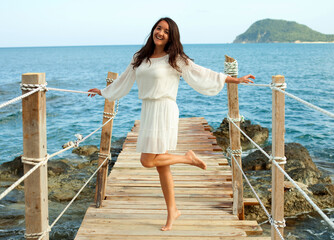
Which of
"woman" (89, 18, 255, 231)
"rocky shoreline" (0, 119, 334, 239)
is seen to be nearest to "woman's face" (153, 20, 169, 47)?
"woman" (89, 18, 255, 231)

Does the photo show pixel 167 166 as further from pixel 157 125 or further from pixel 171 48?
pixel 171 48

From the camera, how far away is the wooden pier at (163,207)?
10.7 ft

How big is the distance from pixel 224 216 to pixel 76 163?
6.19 meters

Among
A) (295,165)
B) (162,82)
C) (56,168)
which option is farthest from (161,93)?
(56,168)

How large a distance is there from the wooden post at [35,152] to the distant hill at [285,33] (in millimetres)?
191043

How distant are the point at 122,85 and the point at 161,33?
0.68 m

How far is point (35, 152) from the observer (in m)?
2.14

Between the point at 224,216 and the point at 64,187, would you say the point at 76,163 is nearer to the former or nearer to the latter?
the point at 64,187

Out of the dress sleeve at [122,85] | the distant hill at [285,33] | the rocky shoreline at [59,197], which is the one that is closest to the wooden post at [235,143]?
the dress sleeve at [122,85]

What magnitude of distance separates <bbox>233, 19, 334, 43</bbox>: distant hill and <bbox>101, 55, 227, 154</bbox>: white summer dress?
622 ft

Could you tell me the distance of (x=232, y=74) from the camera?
366 cm

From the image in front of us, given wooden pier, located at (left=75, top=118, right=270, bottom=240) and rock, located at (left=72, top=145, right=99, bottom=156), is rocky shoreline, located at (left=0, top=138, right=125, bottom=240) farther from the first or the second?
wooden pier, located at (left=75, top=118, right=270, bottom=240)

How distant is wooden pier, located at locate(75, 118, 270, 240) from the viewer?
3.25 m

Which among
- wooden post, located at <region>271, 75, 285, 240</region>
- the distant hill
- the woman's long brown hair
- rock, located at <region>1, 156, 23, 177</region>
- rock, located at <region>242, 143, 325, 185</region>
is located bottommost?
rock, located at <region>1, 156, 23, 177</region>
